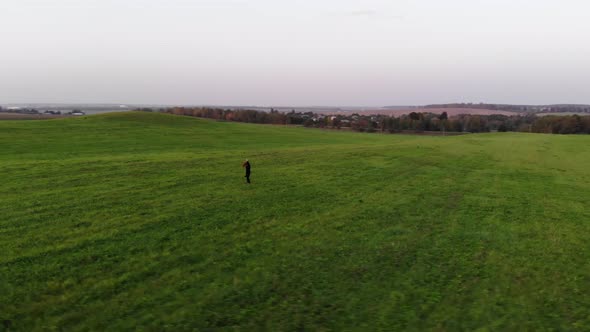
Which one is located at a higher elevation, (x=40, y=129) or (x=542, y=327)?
(x=40, y=129)

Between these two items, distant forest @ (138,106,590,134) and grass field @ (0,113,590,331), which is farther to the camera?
distant forest @ (138,106,590,134)

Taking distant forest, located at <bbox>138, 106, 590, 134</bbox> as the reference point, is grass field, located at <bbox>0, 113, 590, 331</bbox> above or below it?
below

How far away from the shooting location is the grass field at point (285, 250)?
32.9 ft

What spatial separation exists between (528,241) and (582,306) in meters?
5.16

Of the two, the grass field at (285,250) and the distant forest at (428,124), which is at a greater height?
the distant forest at (428,124)

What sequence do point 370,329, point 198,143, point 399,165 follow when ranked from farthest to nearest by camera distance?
point 198,143, point 399,165, point 370,329

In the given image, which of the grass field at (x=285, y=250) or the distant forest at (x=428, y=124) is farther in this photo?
the distant forest at (x=428, y=124)

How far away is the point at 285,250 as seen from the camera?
14.1 m

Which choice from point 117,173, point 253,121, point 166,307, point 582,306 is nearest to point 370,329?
point 166,307

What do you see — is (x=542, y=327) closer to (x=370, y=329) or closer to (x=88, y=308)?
(x=370, y=329)

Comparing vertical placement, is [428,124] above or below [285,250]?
above

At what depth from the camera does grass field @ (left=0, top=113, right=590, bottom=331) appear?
10031 millimetres

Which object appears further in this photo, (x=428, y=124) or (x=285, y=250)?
(x=428, y=124)

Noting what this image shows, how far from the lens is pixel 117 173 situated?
25.8m
